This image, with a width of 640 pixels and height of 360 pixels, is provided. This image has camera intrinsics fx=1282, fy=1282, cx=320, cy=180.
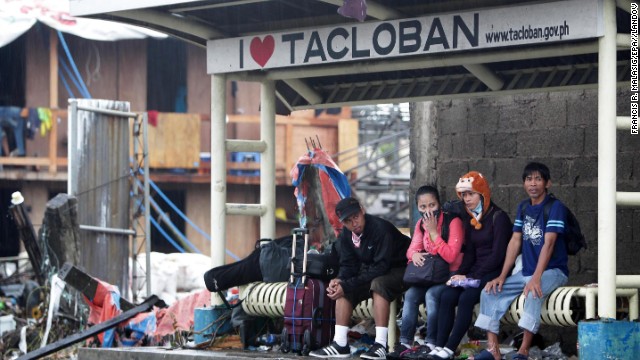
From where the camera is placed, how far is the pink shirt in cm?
959

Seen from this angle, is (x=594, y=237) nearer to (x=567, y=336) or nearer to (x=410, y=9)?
(x=567, y=336)

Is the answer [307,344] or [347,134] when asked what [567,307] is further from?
[347,134]

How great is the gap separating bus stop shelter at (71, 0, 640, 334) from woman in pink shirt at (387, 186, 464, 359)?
1194mm

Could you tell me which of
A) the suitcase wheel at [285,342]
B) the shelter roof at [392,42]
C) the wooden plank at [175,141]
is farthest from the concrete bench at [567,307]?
the wooden plank at [175,141]

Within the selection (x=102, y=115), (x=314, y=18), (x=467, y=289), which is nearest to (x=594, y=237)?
(x=467, y=289)

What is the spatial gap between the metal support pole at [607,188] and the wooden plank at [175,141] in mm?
18992

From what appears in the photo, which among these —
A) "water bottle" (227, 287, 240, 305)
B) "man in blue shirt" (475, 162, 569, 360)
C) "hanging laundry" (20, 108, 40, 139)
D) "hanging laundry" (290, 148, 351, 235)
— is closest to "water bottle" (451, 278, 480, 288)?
"man in blue shirt" (475, 162, 569, 360)

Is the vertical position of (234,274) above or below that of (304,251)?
below

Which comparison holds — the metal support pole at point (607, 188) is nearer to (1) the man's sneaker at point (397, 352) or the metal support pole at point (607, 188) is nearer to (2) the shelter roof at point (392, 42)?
(2) the shelter roof at point (392, 42)

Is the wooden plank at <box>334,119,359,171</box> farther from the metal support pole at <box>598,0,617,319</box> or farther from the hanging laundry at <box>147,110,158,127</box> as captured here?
the metal support pole at <box>598,0,617,319</box>

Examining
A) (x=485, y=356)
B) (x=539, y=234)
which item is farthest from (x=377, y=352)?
(x=539, y=234)

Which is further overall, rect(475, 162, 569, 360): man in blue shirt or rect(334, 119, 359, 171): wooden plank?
rect(334, 119, 359, 171): wooden plank

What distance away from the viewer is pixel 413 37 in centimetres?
977

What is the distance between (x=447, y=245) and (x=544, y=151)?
8.42ft
